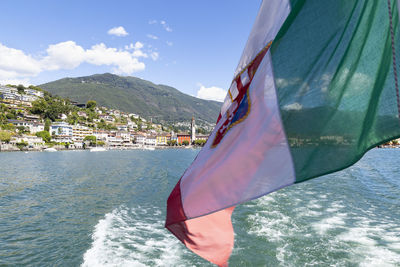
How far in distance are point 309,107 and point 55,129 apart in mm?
133668

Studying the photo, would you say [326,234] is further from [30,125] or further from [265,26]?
[30,125]

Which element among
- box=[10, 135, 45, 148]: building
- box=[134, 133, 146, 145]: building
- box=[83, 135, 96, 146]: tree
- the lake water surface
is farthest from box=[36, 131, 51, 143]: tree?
the lake water surface

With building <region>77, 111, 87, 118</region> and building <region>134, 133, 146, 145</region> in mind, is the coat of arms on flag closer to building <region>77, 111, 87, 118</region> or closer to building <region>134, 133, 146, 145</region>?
building <region>134, 133, 146, 145</region>

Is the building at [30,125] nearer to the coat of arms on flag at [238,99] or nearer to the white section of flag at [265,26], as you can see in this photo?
the coat of arms on flag at [238,99]

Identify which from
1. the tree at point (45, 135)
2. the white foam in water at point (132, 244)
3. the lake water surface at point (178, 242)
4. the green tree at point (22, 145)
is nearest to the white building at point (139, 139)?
the tree at point (45, 135)

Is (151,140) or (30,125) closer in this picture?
(30,125)

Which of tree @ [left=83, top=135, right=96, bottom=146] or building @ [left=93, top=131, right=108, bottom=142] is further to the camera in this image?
building @ [left=93, top=131, right=108, bottom=142]

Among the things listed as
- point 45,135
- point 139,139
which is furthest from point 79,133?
point 139,139

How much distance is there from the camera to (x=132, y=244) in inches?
285

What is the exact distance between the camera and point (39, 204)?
12477mm

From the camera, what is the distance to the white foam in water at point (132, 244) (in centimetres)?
614

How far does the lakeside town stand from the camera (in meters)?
97.6

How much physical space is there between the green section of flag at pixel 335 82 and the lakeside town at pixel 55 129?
10460 centimetres

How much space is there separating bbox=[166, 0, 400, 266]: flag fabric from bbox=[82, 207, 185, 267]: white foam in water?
16.6 ft
